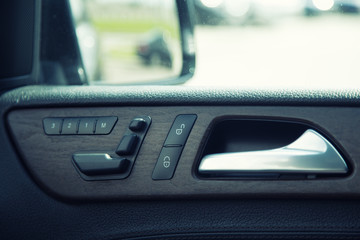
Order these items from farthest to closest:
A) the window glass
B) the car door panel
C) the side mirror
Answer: the window glass → the side mirror → the car door panel

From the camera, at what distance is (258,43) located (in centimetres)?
312

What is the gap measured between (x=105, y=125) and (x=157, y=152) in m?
0.17

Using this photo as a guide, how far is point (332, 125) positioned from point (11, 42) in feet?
3.28

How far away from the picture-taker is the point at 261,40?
3.13m

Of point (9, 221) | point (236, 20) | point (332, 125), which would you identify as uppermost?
point (236, 20)

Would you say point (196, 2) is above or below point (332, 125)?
above

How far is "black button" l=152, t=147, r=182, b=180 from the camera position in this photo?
125cm

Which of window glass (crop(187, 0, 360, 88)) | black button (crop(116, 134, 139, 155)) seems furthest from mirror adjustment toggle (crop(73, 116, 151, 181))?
window glass (crop(187, 0, 360, 88))

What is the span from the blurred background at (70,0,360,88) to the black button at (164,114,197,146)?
0.17 meters

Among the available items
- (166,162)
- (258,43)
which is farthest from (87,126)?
Answer: (258,43)

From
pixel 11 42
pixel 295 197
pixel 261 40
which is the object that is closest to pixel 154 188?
pixel 295 197

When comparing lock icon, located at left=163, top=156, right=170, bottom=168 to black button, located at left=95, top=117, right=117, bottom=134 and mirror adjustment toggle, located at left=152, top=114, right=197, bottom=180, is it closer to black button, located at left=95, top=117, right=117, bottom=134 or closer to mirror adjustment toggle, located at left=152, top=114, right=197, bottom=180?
mirror adjustment toggle, located at left=152, top=114, right=197, bottom=180

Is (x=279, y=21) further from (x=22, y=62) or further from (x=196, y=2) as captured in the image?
(x=22, y=62)

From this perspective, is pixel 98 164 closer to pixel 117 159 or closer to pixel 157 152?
pixel 117 159
